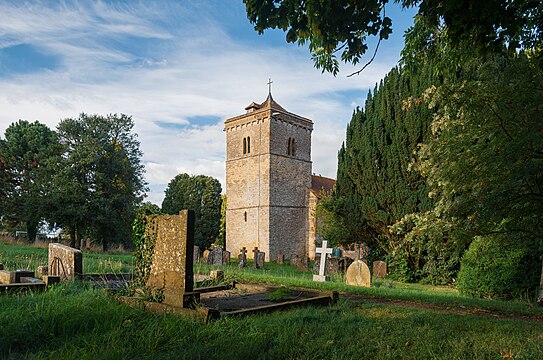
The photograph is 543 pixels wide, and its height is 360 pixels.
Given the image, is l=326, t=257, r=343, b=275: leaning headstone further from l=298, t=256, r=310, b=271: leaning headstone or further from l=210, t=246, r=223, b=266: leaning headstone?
l=210, t=246, r=223, b=266: leaning headstone

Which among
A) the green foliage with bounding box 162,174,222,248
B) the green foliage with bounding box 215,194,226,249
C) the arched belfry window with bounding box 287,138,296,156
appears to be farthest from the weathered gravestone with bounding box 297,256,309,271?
the green foliage with bounding box 162,174,222,248

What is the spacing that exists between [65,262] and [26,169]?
26608mm

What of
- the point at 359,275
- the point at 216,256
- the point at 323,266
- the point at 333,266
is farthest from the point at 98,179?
the point at 359,275

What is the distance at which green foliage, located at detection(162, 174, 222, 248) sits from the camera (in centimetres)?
3778

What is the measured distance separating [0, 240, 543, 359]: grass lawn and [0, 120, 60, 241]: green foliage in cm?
2414

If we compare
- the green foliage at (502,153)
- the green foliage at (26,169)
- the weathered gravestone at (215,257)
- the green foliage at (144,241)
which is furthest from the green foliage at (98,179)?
the green foliage at (502,153)

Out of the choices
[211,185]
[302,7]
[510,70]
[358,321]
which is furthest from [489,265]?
[211,185]

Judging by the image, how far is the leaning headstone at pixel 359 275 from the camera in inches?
425

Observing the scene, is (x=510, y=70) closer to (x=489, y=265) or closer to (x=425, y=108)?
(x=489, y=265)

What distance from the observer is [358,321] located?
5.42 m

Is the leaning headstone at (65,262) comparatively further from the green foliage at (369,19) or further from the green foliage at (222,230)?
the green foliage at (222,230)

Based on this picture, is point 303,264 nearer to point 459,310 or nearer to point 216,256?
point 216,256

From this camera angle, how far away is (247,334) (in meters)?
4.54

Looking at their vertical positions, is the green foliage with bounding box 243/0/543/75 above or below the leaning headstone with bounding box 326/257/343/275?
above
